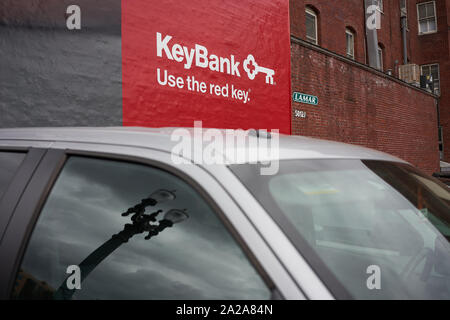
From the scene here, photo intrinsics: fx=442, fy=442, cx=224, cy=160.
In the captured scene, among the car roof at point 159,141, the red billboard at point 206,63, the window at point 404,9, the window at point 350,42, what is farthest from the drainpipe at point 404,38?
the car roof at point 159,141

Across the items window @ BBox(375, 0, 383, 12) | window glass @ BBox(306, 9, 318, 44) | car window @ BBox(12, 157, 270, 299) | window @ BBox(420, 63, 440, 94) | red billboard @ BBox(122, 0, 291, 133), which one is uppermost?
window @ BBox(375, 0, 383, 12)

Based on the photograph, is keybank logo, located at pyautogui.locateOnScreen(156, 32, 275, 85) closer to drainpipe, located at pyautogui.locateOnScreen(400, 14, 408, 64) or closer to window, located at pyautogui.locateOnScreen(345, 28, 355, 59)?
window, located at pyautogui.locateOnScreen(345, 28, 355, 59)

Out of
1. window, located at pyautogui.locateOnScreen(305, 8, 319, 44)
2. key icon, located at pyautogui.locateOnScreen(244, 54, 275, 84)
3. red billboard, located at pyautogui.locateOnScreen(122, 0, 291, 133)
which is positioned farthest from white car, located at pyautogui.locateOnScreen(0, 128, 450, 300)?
window, located at pyautogui.locateOnScreen(305, 8, 319, 44)

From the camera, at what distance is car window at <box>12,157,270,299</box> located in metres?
1.36

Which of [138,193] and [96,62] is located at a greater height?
[96,62]

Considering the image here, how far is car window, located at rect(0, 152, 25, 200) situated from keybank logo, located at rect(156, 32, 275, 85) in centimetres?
552

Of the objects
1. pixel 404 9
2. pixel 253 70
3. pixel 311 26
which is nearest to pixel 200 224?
pixel 253 70

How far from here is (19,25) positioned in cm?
584

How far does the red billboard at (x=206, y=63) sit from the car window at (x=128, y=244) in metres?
5.21

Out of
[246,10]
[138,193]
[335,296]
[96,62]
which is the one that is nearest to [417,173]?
[335,296]

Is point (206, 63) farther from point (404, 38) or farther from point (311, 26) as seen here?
point (404, 38)

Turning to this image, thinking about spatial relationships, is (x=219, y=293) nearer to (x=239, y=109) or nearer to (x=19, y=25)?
(x=19, y=25)
